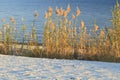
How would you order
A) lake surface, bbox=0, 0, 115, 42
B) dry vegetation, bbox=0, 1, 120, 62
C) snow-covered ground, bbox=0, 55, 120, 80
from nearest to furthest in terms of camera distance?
snow-covered ground, bbox=0, 55, 120, 80, dry vegetation, bbox=0, 1, 120, 62, lake surface, bbox=0, 0, 115, 42

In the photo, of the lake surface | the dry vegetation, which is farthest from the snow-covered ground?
the lake surface

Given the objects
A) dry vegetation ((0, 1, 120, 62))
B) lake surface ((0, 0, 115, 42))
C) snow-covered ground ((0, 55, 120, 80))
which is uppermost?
lake surface ((0, 0, 115, 42))

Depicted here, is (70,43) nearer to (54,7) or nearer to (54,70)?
(54,70)

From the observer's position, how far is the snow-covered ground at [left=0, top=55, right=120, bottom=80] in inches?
324

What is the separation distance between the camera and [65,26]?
12195mm

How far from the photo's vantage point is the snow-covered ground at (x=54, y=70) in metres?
8.23

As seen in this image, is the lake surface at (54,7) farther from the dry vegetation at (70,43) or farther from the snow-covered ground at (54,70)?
the snow-covered ground at (54,70)

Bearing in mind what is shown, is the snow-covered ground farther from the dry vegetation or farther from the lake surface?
the lake surface

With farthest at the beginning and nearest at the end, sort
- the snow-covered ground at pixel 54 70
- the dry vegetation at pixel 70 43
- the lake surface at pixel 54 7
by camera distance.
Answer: the lake surface at pixel 54 7 < the dry vegetation at pixel 70 43 < the snow-covered ground at pixel 54 70

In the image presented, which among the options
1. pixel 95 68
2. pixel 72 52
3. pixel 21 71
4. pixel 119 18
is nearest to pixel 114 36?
pixel 119 18

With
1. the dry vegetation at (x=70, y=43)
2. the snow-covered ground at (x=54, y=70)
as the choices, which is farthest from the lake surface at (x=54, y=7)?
the snow-covered ground at (x=54, y=70)

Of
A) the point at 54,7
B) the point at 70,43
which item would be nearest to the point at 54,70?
the point at 70,43

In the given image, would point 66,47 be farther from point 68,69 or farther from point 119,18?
point 68,69

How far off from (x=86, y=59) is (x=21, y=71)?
10.3ft
